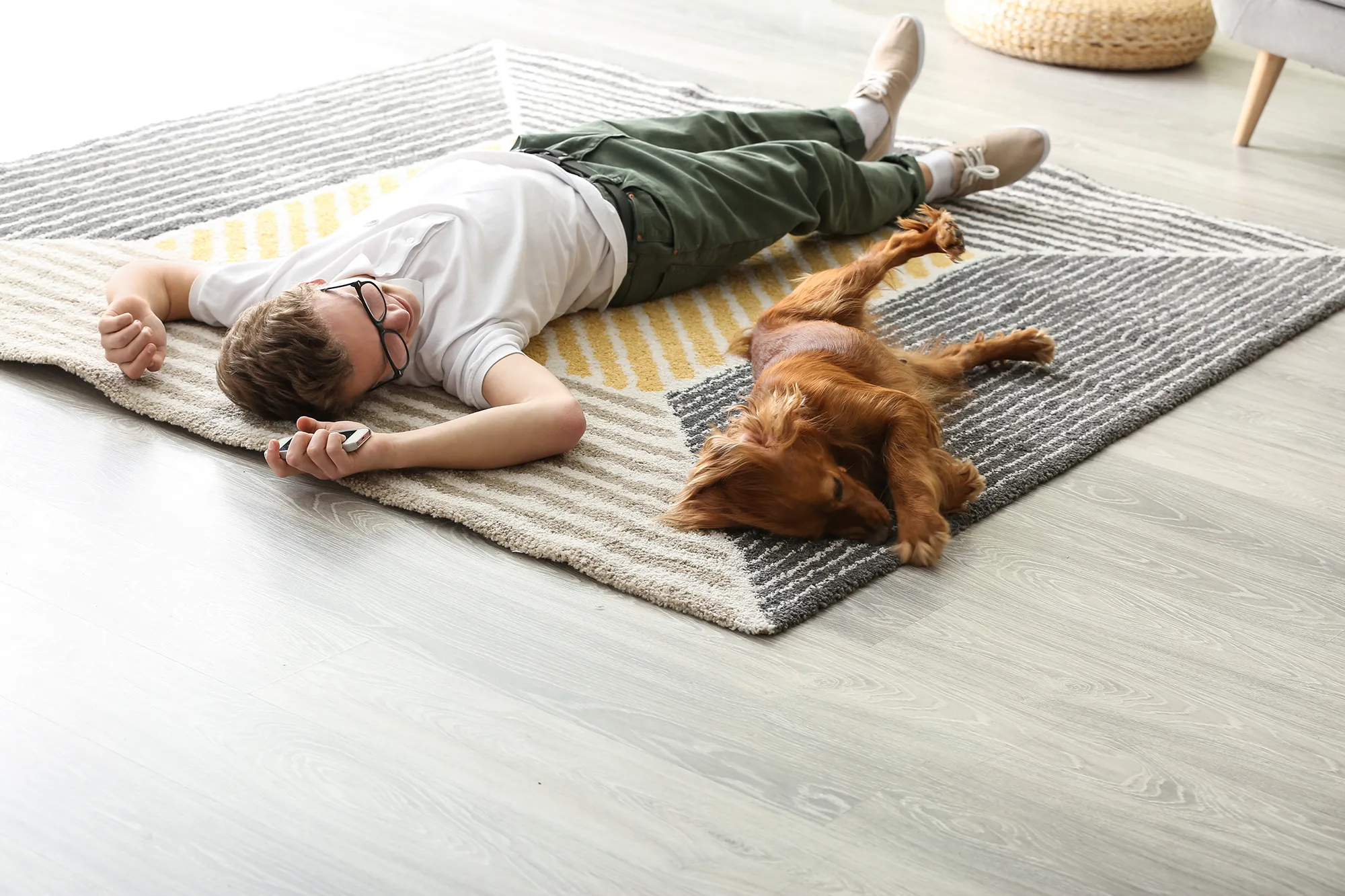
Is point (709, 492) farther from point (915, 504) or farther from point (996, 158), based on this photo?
point (996, 158)

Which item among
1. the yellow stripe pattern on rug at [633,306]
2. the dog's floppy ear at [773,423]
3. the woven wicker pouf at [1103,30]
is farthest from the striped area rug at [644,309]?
the woven wicker pouf at [1103,30]

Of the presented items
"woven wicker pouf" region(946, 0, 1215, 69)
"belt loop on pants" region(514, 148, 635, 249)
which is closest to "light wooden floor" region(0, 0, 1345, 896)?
"belt loop on pants" region(514, 148, 635, 249)

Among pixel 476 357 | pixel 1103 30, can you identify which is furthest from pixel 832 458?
pixel 1103 30

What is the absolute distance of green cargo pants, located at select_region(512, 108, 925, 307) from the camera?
195cm

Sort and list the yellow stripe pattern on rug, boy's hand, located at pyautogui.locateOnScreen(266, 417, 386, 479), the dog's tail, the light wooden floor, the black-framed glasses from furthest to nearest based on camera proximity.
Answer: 1. the yellow stripe pattern on rug
2. the dog's tail
3. the black-framed glasses
4. boy's hand, located at pyautogui.locateOnScreen(266, 417, 386, 479)
5. the light wooden floor

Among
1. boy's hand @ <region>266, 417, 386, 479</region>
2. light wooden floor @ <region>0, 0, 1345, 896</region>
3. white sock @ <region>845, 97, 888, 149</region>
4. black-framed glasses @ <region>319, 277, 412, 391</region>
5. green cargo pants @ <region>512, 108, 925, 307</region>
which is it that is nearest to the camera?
light wooden floor @ <region>0, 0, 1345, 896</region>

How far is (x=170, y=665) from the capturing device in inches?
47.8

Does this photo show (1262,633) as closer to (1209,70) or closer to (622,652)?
(622,652)

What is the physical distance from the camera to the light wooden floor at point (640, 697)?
40.8 inches

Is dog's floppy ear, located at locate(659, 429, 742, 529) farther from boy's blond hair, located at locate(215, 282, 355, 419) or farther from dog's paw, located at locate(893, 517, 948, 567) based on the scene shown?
boy's blond hair, located at locate(215, 282, 355, 419)

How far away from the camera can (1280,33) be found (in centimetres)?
273

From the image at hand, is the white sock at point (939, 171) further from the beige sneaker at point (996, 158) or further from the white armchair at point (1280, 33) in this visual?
the white armchair at point (1280, 33)

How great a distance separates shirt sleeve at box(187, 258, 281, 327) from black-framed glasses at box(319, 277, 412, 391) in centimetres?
22

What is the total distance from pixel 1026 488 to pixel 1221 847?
0.58m
